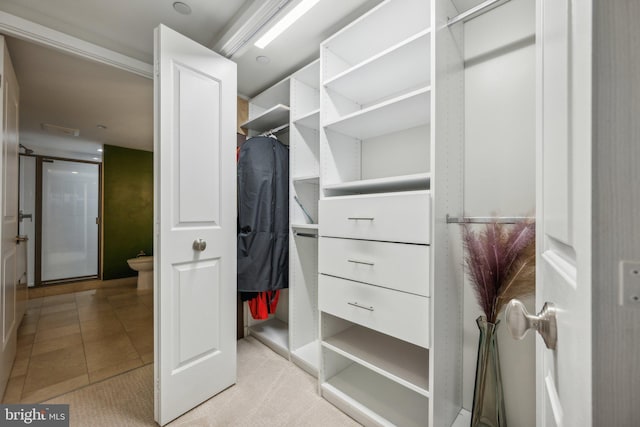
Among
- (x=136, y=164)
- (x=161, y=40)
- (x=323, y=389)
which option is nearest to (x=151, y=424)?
(x=323, y=389)

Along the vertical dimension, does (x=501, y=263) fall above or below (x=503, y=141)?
below

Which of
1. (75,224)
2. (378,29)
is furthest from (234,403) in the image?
(75,224)

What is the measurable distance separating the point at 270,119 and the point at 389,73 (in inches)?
46.4

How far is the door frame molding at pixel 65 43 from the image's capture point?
152cm

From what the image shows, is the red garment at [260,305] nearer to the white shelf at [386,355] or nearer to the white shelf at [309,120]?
the white shelf at [386,355]

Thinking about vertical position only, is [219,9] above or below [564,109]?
above

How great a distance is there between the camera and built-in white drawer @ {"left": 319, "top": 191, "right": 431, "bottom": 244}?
1.18 m

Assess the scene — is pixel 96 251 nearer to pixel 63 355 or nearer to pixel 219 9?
pixel 63 355

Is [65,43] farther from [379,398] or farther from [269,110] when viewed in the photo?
[379,398]

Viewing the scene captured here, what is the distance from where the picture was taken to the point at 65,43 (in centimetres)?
170

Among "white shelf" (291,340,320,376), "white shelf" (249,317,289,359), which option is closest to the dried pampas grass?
"white shelf" (291,340,320,376)

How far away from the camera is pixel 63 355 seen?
2.10 meters

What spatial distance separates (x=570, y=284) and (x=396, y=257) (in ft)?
3.03

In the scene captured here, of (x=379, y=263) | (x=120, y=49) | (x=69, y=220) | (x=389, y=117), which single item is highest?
(x=120, y=49)
